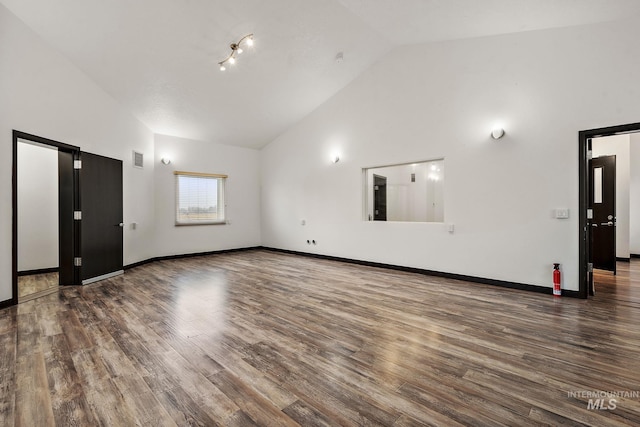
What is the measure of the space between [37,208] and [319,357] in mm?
6135

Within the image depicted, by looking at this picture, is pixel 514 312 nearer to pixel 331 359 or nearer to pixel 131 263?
pixel 331 359

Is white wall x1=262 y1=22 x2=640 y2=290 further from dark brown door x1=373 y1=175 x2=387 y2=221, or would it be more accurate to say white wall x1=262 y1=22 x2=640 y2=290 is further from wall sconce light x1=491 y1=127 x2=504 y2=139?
dark brown door x1=373 y1=175 x2=387 y2=221

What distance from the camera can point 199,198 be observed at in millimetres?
7344

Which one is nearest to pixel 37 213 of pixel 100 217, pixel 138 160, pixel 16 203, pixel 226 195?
pixel 100 217

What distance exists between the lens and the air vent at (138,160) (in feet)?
18.8

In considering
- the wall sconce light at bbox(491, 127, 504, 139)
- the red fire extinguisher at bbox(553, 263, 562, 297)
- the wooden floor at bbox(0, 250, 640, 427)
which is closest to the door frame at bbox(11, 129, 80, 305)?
the wooden floor at bbox(0, 250, 640, 427)

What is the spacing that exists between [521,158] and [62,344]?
17.9ft

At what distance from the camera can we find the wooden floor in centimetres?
167

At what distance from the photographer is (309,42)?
187 inches

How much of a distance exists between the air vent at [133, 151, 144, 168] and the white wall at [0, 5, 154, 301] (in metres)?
0.12

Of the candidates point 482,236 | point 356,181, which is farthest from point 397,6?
point 482,236

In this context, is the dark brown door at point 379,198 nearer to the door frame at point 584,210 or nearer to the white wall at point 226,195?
the door frame at point 584,210

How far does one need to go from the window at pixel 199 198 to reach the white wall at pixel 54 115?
1075mm

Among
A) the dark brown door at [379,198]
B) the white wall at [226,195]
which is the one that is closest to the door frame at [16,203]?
the white wall at [226,195]
